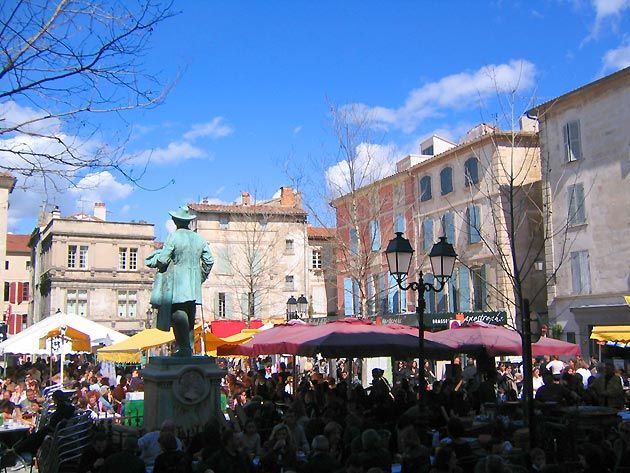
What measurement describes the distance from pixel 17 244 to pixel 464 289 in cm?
5531

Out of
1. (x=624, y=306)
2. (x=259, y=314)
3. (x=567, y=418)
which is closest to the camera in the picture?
(x=567, y=418)

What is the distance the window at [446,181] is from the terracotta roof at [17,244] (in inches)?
2035

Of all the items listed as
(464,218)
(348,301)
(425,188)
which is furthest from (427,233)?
(348,301)

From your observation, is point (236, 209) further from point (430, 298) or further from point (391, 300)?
point (430, 298)

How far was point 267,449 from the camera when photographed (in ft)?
25.8

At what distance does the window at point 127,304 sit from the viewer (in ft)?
174

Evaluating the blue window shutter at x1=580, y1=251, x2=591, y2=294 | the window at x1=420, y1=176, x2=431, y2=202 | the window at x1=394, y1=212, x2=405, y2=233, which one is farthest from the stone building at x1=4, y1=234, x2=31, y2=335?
the blue window shutter at x1=580, y1=251, x2=591, y2=294

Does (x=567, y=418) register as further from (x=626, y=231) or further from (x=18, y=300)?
(x=18, y=300)

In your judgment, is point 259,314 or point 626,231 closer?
point 626,231

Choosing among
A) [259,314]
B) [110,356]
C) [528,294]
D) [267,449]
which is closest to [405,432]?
[267,449]

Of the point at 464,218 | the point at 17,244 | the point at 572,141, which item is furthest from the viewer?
the point at 17,244

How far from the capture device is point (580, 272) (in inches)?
1080

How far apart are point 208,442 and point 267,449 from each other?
76cm

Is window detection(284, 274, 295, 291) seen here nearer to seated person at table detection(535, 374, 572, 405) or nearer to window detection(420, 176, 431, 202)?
window detection(420, 176, 431, 202)
